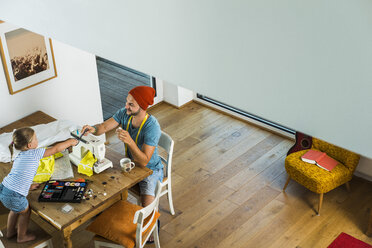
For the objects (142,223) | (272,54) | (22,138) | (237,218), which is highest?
(272,54)

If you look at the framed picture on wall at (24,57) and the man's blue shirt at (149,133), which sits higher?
the framed picture on wall at (24,57)

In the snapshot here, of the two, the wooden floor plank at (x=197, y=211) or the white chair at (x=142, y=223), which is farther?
the wooden floor plank at (x=197, y=211)

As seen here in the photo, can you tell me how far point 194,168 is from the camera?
438 cm

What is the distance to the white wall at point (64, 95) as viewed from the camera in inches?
143

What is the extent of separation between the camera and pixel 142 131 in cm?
306

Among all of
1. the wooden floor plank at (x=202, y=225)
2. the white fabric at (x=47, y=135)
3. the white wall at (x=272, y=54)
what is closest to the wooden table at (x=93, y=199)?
the white fabric at (x=47, y=135)

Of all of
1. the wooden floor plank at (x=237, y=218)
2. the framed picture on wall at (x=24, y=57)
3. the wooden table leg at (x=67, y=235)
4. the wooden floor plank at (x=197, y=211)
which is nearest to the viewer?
the wooden table leg at (x=67, y=235)

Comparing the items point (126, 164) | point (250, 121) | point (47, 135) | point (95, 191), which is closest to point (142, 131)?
point (126, 164)

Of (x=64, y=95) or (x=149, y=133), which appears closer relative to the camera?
(x=149, y=133)

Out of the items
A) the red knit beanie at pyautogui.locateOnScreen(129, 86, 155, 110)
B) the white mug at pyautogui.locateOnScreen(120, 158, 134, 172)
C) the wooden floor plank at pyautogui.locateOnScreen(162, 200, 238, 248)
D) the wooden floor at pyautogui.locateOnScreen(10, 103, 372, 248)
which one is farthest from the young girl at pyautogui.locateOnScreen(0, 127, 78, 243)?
the wooden floor plank at pyautogui.locateOnScreen(162, 200, 238, 248)

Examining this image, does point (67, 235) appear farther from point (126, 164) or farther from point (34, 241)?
point (126, 164)

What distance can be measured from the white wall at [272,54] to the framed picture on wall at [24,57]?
3.02 meters

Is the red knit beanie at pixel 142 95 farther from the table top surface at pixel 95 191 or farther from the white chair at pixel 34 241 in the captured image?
the white chair at pixel 34 241

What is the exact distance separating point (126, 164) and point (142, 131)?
0.28m
